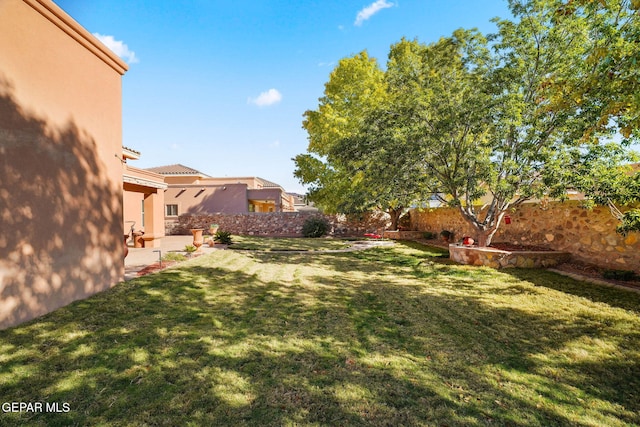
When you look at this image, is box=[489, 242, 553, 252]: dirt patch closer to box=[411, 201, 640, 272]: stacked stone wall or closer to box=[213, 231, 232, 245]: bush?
box=[411, 201, 640, 272]: stacked stone wall

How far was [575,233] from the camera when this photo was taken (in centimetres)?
899

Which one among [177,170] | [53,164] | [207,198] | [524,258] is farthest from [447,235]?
[177,170]

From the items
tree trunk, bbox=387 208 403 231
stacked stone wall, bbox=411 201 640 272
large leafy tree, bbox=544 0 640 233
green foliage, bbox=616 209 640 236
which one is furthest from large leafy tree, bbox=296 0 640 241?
tree trunk, bbox=387 208 403 231

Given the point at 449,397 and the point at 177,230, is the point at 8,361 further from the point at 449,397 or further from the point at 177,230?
the point at 177,230

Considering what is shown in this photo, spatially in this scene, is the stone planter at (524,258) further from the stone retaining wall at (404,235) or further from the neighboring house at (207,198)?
the neighboring house at (207,198)

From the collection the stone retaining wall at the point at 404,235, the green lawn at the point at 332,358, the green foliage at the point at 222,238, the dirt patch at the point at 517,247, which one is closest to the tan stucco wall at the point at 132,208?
the green foliage at the point at 222,238

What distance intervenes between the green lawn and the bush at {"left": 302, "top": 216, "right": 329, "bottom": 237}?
1600cm

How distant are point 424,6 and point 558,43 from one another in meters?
5.73

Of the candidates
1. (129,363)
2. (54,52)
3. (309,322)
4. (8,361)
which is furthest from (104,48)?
(309,322)

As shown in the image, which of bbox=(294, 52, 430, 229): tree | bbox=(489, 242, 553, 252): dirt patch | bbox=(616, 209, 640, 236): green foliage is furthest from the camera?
bbox=(294, 52, 430, 229): tree

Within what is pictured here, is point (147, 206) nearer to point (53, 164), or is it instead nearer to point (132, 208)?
point (132, 208)

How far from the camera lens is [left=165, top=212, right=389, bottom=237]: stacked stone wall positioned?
23906 mm

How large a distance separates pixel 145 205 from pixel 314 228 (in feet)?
39.4

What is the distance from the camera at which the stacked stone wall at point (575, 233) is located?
7.56m
